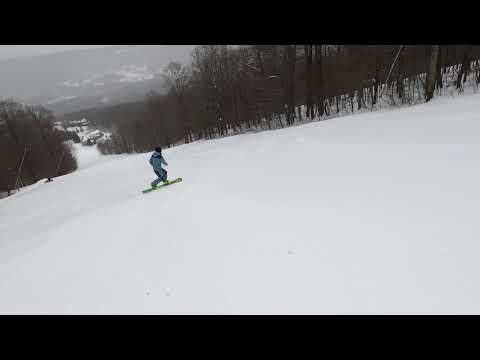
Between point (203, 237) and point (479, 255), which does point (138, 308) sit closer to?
point (203, 237)

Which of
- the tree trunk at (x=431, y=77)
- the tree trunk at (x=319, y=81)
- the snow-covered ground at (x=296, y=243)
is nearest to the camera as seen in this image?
the snow-covered ground at (x=296, y=243)

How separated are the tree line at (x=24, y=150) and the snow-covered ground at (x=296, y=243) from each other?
100.0 ft

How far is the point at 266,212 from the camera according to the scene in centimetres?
524

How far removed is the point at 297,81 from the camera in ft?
78.2

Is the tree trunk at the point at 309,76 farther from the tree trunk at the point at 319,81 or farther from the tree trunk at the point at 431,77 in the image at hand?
the tree trunk at the point at 431,77

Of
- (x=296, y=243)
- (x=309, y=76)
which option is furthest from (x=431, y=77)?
(x=296, y=243)

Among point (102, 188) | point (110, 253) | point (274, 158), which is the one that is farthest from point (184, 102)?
point (110, 253)

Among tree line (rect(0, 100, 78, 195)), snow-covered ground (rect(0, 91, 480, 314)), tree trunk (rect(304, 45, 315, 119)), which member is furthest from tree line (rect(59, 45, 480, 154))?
tree line (rect(0, 100, 78, 195))

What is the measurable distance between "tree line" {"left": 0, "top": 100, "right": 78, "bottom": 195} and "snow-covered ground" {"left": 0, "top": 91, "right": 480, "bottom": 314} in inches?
1200

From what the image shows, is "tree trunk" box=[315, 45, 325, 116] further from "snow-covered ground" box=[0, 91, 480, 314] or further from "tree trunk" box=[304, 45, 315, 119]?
"snow-covered ground" box=[0, 91, 480, 314]

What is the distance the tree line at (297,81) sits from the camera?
17.7 meters

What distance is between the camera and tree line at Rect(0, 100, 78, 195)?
30631 mm

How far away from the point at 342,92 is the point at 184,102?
69.9 ft

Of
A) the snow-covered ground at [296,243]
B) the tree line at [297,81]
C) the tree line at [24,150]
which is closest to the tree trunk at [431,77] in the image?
the tree line at [297,81]
